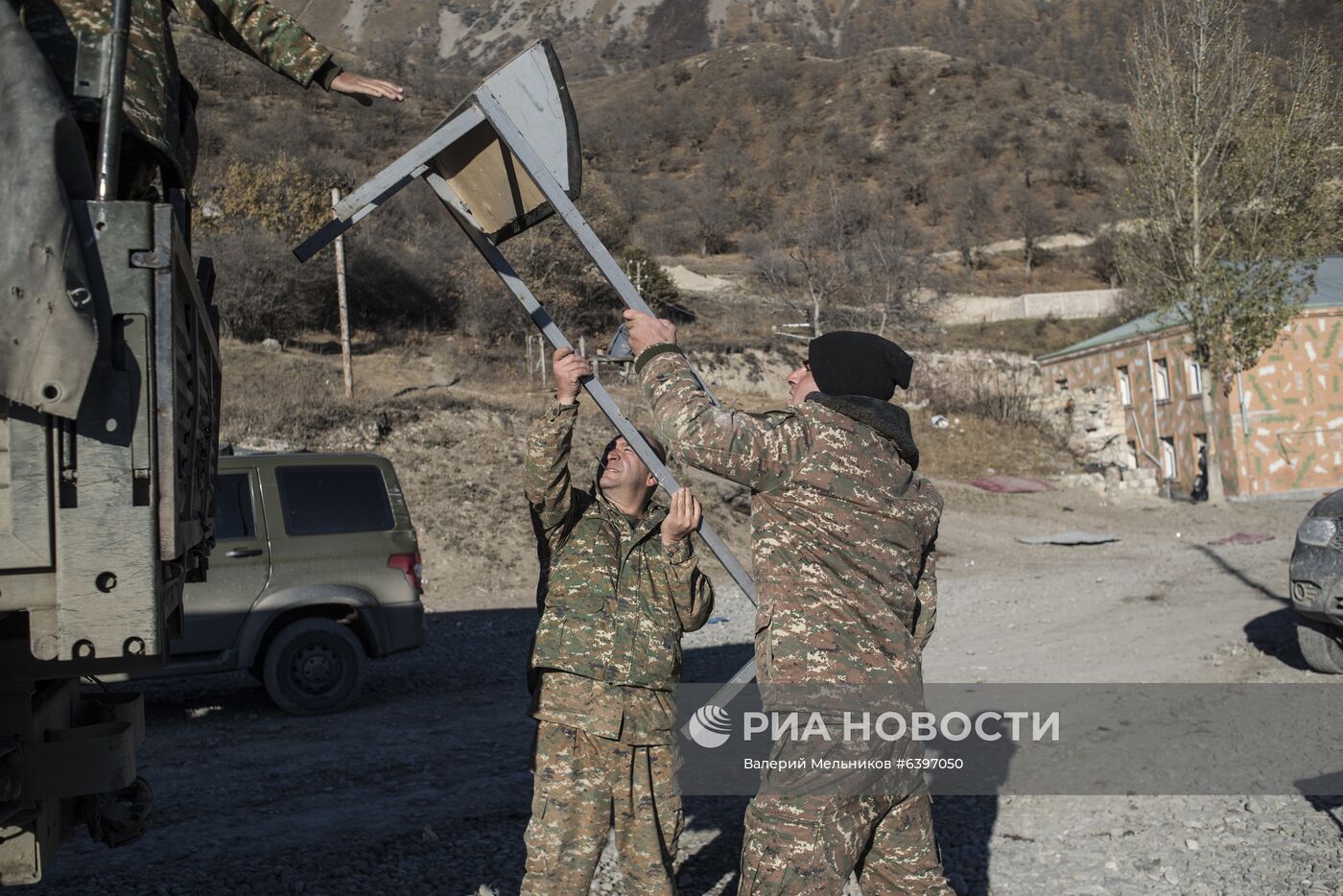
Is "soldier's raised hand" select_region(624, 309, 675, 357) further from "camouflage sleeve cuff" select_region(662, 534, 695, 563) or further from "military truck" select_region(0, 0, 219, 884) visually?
"military truck" select_region(0, 0, 219, 884)

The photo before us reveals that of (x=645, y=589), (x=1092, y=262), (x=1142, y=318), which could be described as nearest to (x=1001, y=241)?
(x=1092, y=262)

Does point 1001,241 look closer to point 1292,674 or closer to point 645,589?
point 1292,674

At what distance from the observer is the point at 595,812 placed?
A: 3.41 m

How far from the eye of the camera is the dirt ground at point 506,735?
185 inches

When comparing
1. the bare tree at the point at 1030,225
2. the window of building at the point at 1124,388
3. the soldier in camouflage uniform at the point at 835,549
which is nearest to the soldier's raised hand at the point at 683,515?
the soldier in camouflage uniform at the point at 835,549

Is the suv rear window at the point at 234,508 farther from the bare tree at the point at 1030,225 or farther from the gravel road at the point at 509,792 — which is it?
the bare tree at the point at 1030,225

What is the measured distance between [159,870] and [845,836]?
3.37 m

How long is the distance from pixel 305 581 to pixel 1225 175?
24280mm

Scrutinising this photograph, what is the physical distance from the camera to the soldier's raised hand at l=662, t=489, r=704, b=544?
3.41m

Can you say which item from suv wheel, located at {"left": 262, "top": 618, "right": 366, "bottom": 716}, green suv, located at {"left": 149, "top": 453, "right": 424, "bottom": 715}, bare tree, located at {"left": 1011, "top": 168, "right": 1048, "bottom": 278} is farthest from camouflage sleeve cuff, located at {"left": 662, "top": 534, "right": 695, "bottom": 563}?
bare tree, located at {"left": 1011, "top": 168, "right": 1048, "bottom": 278}

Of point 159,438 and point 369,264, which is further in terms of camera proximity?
point 369,264

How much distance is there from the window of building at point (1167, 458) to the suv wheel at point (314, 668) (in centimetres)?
→ 2727

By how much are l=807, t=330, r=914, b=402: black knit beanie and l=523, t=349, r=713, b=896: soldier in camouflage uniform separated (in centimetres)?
63

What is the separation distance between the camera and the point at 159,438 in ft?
7.85
